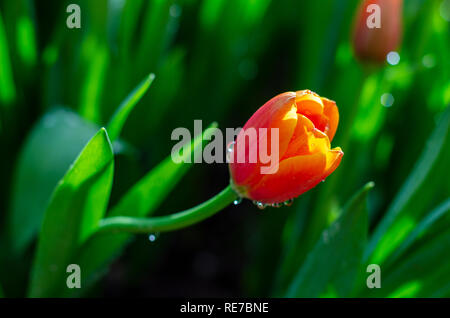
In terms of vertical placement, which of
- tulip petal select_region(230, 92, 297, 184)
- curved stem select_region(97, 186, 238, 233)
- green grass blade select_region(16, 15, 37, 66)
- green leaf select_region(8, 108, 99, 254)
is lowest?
curved stem select_region(97, 186, 238, 233)

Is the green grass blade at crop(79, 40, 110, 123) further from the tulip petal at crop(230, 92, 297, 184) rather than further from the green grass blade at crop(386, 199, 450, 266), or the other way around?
the green grass blade at crop(386, 199, 450, 266)

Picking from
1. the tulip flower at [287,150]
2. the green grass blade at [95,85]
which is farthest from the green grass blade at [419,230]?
the green grass blade at [95,85]

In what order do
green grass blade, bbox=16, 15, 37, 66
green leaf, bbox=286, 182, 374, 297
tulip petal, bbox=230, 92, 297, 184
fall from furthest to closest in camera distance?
green grass blade, bbox=16, 15, 37, 66, green leaf, bbox=286, 182, 374, 297, tulip petal, bbox=230, 92, 297, 184

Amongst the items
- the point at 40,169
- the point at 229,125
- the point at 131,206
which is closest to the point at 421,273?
the point at 131,206

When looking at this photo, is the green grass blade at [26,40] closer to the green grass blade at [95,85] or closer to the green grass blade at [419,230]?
the green grass blade at [95,85]

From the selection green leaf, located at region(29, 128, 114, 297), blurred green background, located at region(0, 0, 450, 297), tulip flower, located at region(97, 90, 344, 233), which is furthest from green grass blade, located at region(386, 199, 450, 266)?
green leaf, located at region(29, 128, 114, 297)

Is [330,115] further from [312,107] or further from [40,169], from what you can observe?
[40,169]
